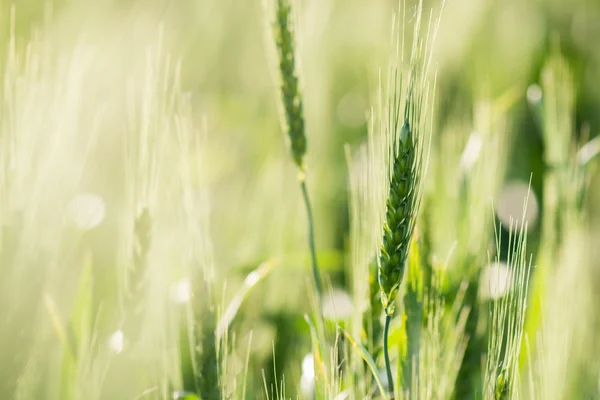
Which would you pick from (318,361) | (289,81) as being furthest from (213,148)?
(318,361)

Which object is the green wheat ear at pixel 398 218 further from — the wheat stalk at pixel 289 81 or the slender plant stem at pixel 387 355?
the wheat stalk at pixel 289 81

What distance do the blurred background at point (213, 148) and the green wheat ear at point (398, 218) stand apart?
83mm

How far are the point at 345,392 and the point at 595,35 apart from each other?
1.49 meters

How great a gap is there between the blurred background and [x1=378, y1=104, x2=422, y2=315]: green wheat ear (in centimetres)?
8

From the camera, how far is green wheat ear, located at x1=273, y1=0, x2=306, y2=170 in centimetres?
59

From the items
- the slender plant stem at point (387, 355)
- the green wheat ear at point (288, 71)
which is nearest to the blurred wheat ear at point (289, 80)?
the green wheat ear at point (288, 71)

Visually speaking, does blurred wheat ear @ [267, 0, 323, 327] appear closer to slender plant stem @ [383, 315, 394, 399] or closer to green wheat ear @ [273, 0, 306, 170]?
green wheat ear @ [273, 0, 306, 170]

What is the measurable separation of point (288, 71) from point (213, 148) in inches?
27.7

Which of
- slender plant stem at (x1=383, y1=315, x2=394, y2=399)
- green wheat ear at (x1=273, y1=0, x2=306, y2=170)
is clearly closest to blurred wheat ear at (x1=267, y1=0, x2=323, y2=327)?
green wheat ear at (x1=273, y1=0, x2=306, y2=170)

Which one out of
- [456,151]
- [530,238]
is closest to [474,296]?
[456,151]

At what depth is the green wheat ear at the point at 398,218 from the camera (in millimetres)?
434

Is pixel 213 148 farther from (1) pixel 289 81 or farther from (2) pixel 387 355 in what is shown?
(2) pixel 387 355

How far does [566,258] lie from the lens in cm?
67

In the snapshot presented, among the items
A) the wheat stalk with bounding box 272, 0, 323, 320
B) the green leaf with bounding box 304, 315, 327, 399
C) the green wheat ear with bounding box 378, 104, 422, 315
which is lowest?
the green leaf with bounding box 304, 315, 327, 399
